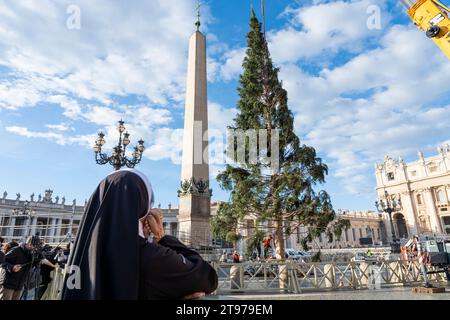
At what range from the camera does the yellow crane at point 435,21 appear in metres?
9.17

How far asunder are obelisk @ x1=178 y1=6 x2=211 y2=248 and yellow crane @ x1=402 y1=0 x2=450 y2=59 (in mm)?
8362

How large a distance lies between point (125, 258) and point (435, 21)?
12115 mm

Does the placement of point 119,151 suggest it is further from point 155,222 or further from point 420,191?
point 420,191

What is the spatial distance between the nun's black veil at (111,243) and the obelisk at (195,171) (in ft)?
32.9

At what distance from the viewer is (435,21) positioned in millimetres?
9461

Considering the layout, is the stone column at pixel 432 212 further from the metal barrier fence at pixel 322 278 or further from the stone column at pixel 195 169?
the stone column at pixel 195 169

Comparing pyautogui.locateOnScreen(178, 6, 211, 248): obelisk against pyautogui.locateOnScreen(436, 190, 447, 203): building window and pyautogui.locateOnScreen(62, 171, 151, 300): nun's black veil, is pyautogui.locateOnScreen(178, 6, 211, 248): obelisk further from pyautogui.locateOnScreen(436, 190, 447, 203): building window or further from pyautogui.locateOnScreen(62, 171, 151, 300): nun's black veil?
pyautogui.locateOnScreen(436, 190, 447, 203): building window

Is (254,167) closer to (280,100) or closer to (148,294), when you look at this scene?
(280,100)

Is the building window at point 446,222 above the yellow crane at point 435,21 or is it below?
below

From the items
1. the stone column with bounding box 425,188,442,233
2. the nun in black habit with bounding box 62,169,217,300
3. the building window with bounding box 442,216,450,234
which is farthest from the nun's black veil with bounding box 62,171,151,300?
the building window with bounding box 442,216,450,234

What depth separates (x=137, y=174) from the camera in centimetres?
141

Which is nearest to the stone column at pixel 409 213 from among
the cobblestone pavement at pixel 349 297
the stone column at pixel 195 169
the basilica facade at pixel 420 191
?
the basilica facade at pixel 420 191
